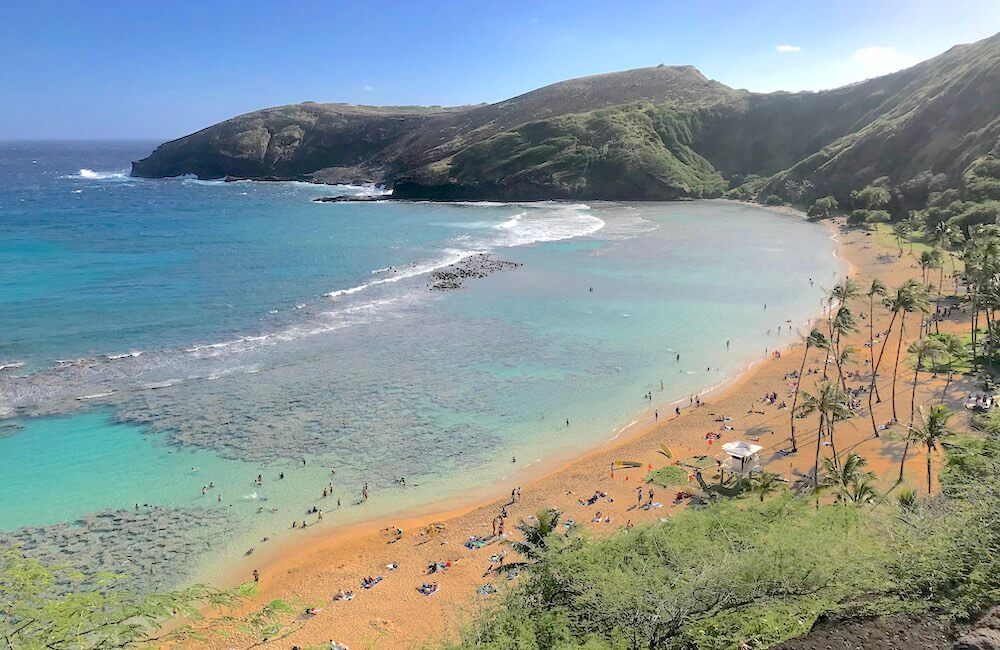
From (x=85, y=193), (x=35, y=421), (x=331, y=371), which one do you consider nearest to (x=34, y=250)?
(x=35, y=421)

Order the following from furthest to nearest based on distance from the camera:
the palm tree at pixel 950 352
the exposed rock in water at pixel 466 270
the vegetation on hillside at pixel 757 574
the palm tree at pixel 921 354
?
the exposed rock in water at pixel 466 270
the palm tree at pixel 950 352
the palm tree at pixel 921 354
the vegetation on hillside at pixel 757 574

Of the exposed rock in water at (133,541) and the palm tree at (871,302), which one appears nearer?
the exposed rock in water at (133,541)

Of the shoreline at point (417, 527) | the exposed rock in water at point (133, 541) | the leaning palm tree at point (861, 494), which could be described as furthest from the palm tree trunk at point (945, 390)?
the exposed rock in water at point (133, 541)

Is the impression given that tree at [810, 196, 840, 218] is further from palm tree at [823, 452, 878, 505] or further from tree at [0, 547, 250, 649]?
tree at [0, 547, 250, 649]

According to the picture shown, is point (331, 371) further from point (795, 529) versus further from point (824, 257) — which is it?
point (824, 257)

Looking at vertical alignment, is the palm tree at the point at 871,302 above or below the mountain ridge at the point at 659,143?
below

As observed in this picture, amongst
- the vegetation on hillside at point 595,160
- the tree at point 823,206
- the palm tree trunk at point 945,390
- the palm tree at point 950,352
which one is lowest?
the palm tree trunk at point 945,390

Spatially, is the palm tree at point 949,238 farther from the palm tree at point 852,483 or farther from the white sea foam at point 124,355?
the white sea foam at point 124,355
